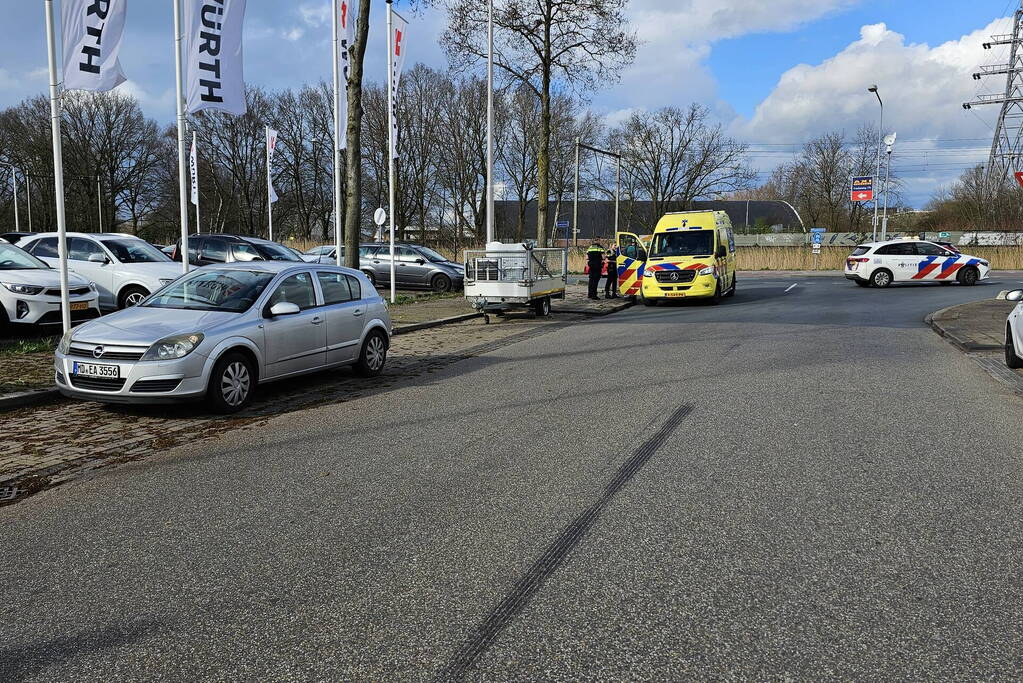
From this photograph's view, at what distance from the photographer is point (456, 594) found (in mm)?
3793

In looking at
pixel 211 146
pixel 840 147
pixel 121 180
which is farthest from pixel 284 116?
pixel 840 147

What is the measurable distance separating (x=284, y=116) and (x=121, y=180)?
489 inches

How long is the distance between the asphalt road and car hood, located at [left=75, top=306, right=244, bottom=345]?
139 cm

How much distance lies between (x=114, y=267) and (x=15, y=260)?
2412 millimetres

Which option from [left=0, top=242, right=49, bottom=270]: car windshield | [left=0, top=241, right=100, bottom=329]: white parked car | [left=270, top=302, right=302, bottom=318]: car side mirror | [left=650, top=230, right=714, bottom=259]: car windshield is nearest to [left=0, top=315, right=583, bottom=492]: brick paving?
[left=270, top=302, right=302, bottom=318]: car side mirror

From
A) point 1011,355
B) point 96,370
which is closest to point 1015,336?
point 1011,355

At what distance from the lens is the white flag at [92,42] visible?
1128 centimetres

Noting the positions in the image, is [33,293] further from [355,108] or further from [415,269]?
[415,269]

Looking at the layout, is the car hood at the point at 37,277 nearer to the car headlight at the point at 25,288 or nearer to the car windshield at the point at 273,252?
the car headlight at the point at 25,288

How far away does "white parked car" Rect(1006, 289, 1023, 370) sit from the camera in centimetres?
1017

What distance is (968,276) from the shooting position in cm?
3006

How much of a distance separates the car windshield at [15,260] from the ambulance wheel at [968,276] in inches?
1136

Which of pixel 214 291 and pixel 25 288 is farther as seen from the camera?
pixel 25 288

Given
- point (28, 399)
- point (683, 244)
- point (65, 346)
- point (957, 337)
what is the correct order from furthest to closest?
point (683, 244), point (957, 337), point (28, 399), point (65, 346)
